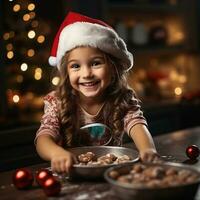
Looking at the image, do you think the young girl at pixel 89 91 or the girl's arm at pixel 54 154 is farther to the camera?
the young girl at pixel 89 91

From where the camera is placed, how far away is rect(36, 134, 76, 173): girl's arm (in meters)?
1.00

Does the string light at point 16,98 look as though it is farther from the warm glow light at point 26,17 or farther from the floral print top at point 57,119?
the floral print top at point 57,119

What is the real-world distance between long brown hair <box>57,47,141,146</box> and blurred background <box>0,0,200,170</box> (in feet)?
2.28

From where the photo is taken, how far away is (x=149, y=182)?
85 centimetres

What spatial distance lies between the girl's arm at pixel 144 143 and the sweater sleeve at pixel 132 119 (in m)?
0.02

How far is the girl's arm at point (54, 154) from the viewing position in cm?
100

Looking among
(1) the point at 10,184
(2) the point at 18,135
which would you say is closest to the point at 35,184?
(1) the point at 10,184

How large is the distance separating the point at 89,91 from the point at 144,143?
0.24 m

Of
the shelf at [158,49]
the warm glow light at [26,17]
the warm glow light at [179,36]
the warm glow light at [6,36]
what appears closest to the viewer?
the warm glow light at [6,36]

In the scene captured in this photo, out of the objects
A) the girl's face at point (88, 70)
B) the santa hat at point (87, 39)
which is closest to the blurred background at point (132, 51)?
the santa hat at point (87, 39)

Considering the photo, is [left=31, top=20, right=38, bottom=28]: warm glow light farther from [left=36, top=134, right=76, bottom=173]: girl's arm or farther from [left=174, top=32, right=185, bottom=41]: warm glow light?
[left=36, top=134, right=76, bottom=173]: girl's arm

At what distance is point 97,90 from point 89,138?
0.52 ft

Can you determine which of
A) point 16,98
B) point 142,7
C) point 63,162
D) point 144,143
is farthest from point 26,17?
point 63,162

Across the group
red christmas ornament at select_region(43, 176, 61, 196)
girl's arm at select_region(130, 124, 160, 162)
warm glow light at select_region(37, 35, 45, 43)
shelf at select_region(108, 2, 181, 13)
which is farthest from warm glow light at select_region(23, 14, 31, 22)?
red christmas ornament at select_region(43, 176, 61, 196)
